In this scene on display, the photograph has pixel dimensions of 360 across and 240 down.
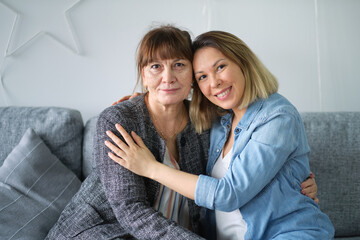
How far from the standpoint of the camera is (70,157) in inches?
67.5

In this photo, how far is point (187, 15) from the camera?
1999 millimetres

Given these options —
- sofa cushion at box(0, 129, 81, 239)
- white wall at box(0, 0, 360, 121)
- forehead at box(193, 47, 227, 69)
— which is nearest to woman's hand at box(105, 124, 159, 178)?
forehead at box(193, 47, 227, 69)

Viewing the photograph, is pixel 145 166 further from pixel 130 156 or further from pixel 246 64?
pixel 246 64

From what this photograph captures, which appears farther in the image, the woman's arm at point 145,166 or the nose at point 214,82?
the nose at point 214,82

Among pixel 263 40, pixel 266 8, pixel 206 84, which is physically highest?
pixel 266 8

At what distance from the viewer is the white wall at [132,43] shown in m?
1.88

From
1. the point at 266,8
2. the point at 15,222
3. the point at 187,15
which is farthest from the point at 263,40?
the point at 15,222

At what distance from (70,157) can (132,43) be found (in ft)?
2.64

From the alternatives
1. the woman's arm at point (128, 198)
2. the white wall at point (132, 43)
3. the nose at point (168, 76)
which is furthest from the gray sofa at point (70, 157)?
the nose at point (168, 76)

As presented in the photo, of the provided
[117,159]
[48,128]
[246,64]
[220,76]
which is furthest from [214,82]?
[48,128]

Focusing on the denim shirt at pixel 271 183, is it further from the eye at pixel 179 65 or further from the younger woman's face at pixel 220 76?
the eye at pixel 179 65

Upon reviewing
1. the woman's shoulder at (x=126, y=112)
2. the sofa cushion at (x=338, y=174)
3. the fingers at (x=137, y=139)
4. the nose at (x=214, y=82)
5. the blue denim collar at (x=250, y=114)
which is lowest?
the sofa cushion at (x=338, y=174)

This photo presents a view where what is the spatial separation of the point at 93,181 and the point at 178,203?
1.30ft

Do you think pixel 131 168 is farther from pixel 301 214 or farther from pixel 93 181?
pixel 301 214
